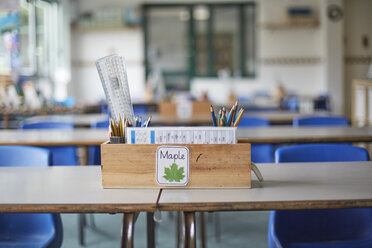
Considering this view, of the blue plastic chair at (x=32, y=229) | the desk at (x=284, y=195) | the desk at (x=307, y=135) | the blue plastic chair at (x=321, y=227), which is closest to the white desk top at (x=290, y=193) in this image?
the desk at (x=284, y=195)

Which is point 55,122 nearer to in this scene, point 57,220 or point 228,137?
point 57,220

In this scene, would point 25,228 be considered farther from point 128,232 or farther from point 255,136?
point 255,136

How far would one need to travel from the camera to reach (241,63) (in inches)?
387

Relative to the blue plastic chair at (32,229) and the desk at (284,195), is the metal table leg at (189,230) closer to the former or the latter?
the desk at (284,195)

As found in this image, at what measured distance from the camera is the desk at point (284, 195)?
1.25 metres

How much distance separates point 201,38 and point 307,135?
24.0ft

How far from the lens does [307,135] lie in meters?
2.82

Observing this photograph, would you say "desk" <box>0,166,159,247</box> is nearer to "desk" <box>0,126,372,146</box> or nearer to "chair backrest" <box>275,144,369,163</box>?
"chair backrest" <box>275,144,369,163</box>

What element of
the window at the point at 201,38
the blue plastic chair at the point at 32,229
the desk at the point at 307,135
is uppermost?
the window at the point at 201,38

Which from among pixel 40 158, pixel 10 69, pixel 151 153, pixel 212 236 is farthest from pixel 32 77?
pixel 151 153

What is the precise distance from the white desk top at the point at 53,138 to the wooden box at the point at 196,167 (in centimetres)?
127

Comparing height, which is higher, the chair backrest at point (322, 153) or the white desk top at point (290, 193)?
the chair backrest at point (322, 153)

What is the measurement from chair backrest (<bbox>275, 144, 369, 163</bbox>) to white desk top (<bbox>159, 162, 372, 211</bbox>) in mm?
306

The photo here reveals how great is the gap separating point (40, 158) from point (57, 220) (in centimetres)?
33
